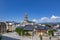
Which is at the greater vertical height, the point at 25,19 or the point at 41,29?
the point at 25,19

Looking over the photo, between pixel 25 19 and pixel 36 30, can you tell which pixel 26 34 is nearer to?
pixel 36 30

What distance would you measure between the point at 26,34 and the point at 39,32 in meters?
2.56

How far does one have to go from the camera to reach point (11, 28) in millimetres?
40344

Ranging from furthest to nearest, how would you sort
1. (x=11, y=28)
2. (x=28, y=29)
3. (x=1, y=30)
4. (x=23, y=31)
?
(x=11, y=28), (x=1, y=30), (x=28, y=29), (x=23, y=31)

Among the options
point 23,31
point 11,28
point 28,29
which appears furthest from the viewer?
point 11,28

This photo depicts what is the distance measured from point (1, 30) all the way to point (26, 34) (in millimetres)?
9685

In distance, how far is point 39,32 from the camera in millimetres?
24281

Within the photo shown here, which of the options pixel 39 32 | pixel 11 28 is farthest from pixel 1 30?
pixel 39 32

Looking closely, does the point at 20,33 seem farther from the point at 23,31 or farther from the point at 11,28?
the point at 11,28

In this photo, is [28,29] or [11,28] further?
[11,28]

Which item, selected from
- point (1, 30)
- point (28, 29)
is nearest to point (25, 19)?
point (1, 30)

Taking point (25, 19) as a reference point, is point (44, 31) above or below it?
below

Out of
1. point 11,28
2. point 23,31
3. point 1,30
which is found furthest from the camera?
point 11,28

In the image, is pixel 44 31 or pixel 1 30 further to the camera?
pixel 1 30
